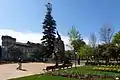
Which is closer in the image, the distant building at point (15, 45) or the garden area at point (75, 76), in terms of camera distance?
the garden area at point (75, 76)

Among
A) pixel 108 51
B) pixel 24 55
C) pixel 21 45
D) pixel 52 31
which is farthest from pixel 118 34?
pixel 21 45

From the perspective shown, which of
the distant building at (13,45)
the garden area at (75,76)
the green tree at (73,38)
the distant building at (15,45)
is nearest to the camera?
the garden area at (75,76)

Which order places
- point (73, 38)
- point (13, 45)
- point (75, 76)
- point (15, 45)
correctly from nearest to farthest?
point (75, 76), point (73, 38), point (13, 45), point (15, 45)

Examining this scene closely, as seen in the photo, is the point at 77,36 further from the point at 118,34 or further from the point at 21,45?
the point at 21,45

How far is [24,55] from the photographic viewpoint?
111 meters

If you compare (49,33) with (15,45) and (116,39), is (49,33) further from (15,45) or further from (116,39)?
(15,45)

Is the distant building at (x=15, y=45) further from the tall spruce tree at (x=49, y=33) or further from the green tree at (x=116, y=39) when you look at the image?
the green tree at (x=116, y=39)

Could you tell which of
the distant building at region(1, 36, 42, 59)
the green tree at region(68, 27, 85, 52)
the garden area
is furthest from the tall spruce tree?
the garden area

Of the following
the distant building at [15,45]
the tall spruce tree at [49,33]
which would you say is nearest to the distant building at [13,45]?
the distant building at [15,45]

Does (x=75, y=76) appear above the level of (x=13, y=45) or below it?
below

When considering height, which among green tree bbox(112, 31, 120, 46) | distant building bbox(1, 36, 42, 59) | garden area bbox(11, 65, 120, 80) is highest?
distant building bbox(1, 36, 42, 59)

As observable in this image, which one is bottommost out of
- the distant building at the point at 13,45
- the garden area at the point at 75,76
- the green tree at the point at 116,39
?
the garden area at the point at 75,76

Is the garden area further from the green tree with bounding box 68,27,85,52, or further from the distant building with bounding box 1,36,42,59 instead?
the distant building with bounding box 1,36,42,59

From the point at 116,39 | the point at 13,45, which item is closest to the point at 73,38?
the point at 116,39
